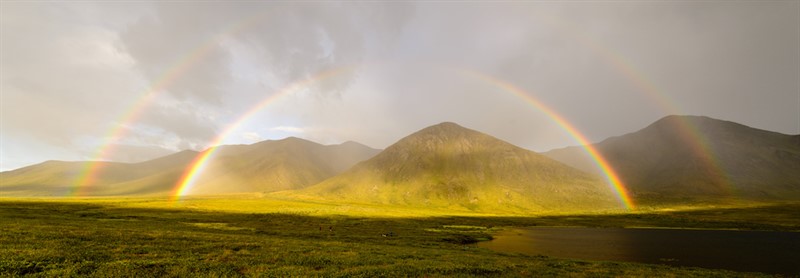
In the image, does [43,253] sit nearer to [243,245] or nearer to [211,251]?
[211,251]

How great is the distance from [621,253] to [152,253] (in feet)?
207

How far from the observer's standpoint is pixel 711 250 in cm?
5941

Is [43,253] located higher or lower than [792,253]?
higher

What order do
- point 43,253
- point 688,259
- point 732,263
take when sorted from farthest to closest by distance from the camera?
1. point 688,259
2. point 732,263
3. point 43,253

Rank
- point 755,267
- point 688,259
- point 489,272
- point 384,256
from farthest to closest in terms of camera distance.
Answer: point 688,259
point 755,267
point 384,256
point 489,272

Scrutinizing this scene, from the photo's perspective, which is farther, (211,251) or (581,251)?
(581,251)

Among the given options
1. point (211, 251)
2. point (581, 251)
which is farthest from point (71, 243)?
point (581, 251)

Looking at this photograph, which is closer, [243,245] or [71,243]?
[71,243]

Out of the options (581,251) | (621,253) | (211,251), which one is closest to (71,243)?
(211,251)

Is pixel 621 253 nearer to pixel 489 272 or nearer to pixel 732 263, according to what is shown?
pixel 732 263

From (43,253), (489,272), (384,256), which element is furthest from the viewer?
(384,256)

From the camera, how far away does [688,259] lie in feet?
163

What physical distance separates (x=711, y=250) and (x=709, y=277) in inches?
1435

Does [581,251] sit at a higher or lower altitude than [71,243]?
lower
